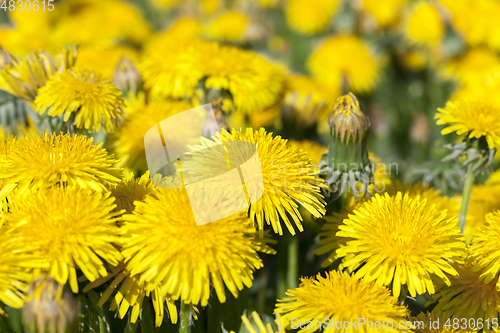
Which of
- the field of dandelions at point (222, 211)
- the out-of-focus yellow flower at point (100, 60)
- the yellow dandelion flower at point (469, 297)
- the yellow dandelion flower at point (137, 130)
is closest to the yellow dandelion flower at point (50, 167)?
the field of dandelions at point (222, 211)

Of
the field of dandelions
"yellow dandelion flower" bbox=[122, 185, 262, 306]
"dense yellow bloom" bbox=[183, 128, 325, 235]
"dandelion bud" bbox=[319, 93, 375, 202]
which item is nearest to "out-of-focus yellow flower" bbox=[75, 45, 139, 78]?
the field of dandelions

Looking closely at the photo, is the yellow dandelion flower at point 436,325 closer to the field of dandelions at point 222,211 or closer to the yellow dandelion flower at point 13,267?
the field of dandelions at point 222,211

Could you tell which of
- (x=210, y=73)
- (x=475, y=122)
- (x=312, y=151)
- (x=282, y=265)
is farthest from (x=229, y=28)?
(x=475, y=122)

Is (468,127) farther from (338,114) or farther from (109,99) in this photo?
(109,99)

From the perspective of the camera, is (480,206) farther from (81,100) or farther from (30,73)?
(30,73)

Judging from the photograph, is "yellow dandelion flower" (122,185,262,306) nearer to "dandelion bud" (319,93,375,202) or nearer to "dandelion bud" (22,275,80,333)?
"dandelion bud" (22,275,80,333)

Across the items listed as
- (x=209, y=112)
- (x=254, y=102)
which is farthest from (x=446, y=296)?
(x=254, y=102)
